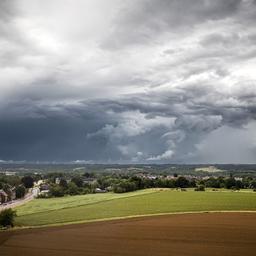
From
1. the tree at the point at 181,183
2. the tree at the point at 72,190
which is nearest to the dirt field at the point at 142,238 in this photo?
the tree at the point at 72,190

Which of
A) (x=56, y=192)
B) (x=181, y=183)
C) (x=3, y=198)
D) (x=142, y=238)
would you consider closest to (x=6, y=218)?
(x=142, y=238)

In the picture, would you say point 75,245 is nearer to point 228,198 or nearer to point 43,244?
point 43,244

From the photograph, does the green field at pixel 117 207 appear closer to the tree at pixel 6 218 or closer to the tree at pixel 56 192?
the tree at pixel 6 218

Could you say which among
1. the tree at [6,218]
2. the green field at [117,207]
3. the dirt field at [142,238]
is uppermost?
the tree at [6,218]

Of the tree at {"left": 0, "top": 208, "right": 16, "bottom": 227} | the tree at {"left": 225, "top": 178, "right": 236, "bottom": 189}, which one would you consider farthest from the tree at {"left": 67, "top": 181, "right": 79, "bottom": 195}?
the tree at {"left": 0, "top": 208, "right": 16, "bottom": 227}

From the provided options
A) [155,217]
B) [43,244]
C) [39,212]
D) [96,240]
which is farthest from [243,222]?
[39,212]

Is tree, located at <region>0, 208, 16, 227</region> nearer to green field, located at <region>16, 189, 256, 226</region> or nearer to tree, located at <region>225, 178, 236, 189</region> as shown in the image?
green field, located at <region>16, 189, 256, 226</region>
